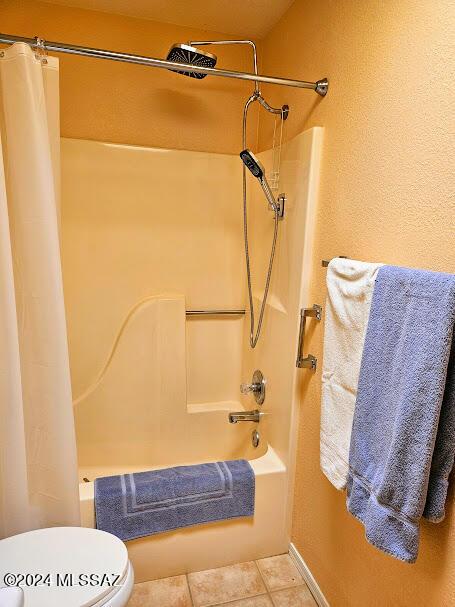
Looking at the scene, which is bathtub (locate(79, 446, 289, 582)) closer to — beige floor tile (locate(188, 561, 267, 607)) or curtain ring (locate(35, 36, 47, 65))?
beige floor tile (locate(188, 561, 267, 607))

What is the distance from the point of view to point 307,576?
65.8 inches

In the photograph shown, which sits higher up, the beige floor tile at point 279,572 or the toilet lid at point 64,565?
the toilet lid at point 64,565

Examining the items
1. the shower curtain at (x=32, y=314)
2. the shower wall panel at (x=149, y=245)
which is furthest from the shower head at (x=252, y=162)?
the shower curtain at (x=32, y=314)

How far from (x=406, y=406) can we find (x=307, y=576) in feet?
3.83

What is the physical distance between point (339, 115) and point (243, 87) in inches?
38.8

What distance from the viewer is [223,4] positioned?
6.04 feet

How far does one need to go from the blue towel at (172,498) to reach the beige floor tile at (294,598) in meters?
0.32

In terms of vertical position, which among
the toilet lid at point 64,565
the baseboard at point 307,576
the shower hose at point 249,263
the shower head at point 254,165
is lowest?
the baseboard at point 307,576

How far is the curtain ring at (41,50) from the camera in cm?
126

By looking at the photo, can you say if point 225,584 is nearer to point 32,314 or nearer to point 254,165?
point 32,314

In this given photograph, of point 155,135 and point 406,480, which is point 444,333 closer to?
point 406,480

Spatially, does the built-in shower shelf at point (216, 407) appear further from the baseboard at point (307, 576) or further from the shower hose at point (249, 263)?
the baseboard at point (307, 576)

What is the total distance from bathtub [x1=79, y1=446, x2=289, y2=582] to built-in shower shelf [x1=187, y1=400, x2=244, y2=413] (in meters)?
0.52

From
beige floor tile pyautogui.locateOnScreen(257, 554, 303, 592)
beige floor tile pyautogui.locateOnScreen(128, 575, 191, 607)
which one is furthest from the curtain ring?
beige floor tile pyautogui.locateOnScreen(257, 554, 303, 592)
